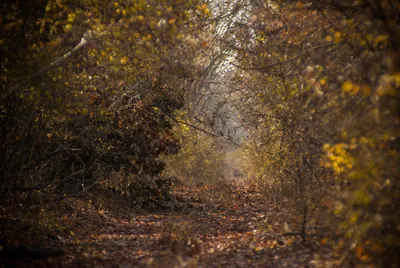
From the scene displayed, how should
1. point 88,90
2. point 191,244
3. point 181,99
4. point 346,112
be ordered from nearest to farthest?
point 346,112 → point 191,244 → point 88,90 → point 181,99

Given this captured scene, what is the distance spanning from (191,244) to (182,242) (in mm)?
170

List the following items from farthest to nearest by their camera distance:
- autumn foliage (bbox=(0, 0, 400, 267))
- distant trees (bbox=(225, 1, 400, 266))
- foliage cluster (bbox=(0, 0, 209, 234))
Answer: foliage cluster (bbox=(0, 0, 209, 234)) → autumn foliage (bbox=(0, 0, 400, 267)) → distant trees (bbox=(225, 1, 400, 266))

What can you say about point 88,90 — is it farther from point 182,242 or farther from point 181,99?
point 181,99

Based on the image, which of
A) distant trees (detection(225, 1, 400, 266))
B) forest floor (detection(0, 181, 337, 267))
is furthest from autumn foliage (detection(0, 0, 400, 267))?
forest floor (detection(0, 181, 337, 267))

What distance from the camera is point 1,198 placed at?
23.2 ft

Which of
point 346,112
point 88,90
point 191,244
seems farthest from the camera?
point 88,90

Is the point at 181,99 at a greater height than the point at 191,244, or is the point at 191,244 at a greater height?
the point at 181,99

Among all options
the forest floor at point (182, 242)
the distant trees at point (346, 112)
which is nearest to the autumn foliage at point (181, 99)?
the distant trees at point (346, 112)

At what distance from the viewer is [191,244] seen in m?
7.23

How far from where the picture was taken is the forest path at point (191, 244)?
6.21m

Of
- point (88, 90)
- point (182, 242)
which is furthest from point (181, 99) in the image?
point (182, 242)

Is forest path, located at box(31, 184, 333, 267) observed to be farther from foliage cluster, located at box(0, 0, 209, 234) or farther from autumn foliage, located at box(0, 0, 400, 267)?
foliage cluster, located at box(0, 0, 209, 234)

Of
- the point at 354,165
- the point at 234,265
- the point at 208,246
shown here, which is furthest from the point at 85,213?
the point at 354,165

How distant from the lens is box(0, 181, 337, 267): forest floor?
620 centimetres
